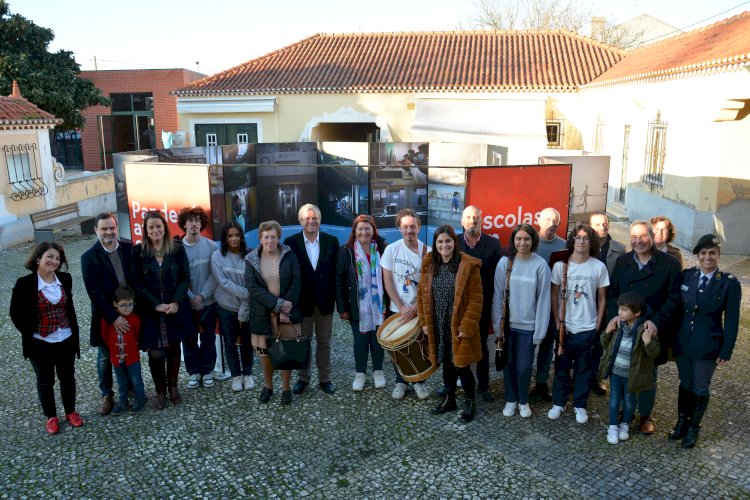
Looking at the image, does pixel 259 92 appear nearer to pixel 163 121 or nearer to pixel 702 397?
pixel 163 121

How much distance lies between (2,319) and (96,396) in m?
3.32

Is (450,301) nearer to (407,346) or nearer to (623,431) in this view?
(407,346)

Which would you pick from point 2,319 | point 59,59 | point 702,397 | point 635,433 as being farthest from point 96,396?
point 59,59

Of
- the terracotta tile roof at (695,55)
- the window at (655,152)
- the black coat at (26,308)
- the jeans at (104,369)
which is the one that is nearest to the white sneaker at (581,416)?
the jeans at (104,369)

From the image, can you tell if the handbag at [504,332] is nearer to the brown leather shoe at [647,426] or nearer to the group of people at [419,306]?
the group of people at [419,306]

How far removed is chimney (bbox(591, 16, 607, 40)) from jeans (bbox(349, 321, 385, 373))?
30000 mm

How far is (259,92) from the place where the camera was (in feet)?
64.2

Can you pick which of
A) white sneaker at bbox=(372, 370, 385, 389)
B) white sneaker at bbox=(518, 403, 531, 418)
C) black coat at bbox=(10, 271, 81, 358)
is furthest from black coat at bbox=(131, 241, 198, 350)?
white sneaker at bbox=(518, 403, 531, 418)

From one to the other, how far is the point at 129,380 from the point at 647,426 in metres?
4.23

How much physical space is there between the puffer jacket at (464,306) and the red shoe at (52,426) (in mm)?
3045

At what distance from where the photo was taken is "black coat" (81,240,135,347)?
14.9 feet

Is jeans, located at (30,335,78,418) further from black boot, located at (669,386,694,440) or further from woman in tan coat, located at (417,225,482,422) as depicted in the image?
black boot, located at (669,386,694,440)

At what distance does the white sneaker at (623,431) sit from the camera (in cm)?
446

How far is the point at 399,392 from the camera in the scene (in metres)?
5.18
